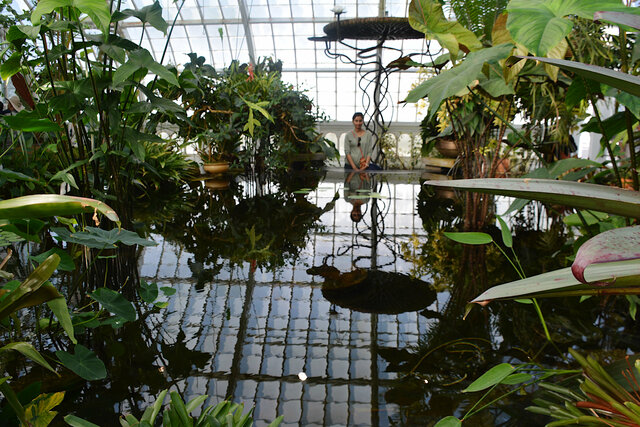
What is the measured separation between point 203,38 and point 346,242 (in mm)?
13653

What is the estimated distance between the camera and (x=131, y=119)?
66.0 inches

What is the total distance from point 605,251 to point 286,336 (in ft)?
3.04

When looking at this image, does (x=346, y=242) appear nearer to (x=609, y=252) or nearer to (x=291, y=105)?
(x=609, y=252)

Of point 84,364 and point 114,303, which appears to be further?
point 114,303

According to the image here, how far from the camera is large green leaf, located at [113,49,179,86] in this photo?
1287mm

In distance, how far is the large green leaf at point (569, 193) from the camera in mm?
694

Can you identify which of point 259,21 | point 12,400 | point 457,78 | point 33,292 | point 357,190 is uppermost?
point 457,78

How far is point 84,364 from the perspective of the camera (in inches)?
39.1

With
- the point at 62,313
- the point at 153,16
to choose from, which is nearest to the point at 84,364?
the point at 62,313

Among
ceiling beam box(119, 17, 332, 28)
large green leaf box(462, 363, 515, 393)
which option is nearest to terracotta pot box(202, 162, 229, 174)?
large green leaf box(462, 363, 515, 393)

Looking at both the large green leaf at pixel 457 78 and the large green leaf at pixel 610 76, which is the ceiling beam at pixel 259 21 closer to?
the large green leaf at pixel 457 78

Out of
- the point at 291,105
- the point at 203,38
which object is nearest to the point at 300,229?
the point at 291,105

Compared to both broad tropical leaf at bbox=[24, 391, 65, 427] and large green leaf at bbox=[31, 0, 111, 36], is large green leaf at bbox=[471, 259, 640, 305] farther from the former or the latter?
large green leaf at bbox=[31, 0, 111, 36]

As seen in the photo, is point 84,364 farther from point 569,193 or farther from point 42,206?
point 569,193
